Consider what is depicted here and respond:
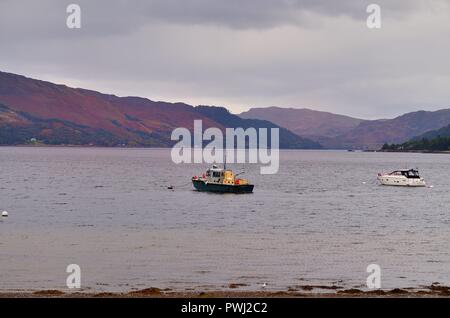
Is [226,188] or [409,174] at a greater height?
[409,174]

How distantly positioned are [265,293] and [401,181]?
395 feet

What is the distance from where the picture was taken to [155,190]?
121 metres

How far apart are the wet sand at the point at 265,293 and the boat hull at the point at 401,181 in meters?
111

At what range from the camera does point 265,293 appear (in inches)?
Result: 1177

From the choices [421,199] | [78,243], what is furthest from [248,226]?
[421,199]

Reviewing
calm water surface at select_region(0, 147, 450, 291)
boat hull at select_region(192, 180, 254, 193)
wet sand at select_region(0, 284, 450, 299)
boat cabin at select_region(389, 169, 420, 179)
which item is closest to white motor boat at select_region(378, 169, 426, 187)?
boat cabin at select_region(389, 169, 420, 179)

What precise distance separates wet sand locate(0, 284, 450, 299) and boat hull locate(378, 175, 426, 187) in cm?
11113

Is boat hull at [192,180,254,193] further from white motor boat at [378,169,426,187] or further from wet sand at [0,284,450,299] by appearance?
wet sand at [0,284,450,299]

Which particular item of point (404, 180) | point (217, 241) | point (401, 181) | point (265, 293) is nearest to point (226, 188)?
point (401, 181)

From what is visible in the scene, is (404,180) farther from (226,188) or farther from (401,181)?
(226,188)

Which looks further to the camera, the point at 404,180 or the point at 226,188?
the point at 404,180

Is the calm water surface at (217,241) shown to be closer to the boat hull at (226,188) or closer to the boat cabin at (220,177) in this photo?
the boat hull at (226,188)

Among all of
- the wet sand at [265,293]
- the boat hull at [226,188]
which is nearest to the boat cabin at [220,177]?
the boat hull at [226,188]
